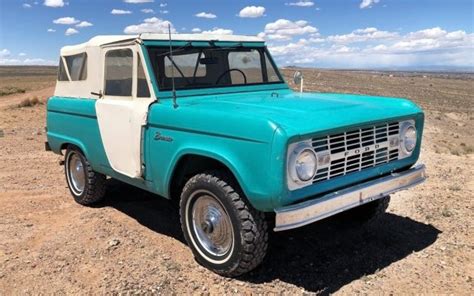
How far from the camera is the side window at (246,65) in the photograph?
542 centimetres

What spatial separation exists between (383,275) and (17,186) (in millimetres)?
5293

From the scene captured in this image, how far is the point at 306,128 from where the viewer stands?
3525 mm

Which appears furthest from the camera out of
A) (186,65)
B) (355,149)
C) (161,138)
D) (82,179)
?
(82,179)

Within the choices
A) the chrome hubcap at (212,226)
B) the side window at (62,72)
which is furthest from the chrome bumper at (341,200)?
the side window at (62,72)

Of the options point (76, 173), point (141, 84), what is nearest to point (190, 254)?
point (141, 84)

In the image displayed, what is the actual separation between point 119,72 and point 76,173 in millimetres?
1848

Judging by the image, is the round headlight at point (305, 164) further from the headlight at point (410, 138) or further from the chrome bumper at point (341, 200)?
the headlight at point (410, 138)

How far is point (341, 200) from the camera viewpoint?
3.78m

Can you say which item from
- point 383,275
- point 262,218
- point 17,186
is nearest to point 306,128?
point 262,218

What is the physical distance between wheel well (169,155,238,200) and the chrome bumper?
0.73 m

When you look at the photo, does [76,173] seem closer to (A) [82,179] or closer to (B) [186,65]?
(A) [82,179]

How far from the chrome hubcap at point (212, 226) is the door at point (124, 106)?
87 cm

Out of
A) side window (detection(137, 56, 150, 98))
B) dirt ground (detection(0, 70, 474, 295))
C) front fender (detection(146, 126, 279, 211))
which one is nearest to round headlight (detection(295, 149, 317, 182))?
front fender (detection(146, 126, 279, 211))

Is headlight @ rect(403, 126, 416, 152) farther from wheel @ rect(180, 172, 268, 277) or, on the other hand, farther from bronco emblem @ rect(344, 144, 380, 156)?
wheel @ rect(180, 172, 268, 277)
